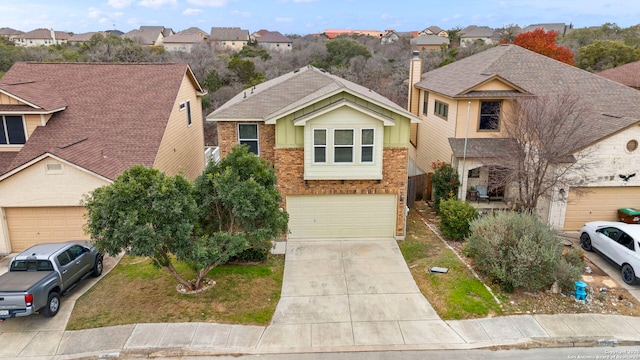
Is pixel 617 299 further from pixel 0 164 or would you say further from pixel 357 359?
pixel 0 164

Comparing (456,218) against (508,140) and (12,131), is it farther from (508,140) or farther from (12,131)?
(12,131)

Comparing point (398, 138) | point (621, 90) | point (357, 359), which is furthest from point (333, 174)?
point (621, 90)

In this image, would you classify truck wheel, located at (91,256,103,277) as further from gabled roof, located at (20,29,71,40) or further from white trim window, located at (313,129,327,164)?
gabled roof, located at (20,29,71,40)

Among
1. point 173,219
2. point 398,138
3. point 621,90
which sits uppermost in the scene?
point 621,90

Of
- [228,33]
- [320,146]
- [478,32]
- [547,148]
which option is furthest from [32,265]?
[228,33]

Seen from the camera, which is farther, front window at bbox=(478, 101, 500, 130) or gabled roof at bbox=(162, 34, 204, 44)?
gabled roof at bbox=(162, 34, 204, 44)

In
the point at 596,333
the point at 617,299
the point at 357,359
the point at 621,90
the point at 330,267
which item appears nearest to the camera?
the point at 357,359

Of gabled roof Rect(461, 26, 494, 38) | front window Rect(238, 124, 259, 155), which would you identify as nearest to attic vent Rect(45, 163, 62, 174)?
front window Rect(238, 124, 259, 155)
